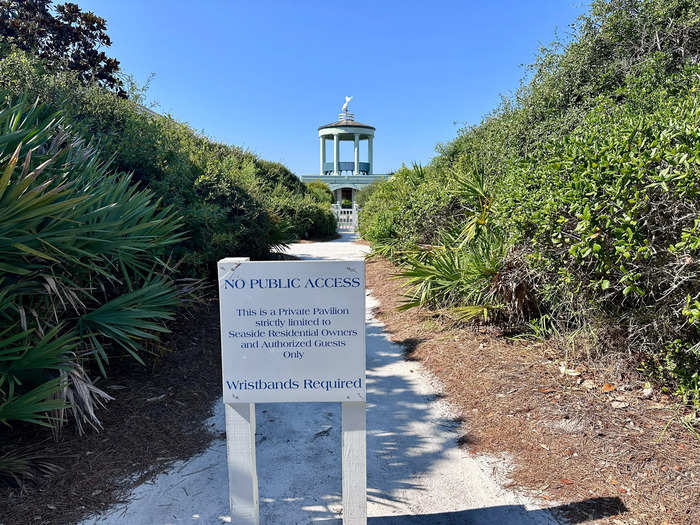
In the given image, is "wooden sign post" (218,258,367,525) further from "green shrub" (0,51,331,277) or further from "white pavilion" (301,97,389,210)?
"white pavilion" (301,97,389,210)

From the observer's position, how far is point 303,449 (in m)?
3.23

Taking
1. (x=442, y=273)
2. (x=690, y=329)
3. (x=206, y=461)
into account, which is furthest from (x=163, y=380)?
(x=690, y=329)

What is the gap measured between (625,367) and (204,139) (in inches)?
481

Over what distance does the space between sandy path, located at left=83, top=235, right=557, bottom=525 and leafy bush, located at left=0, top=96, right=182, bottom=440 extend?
0.91 m

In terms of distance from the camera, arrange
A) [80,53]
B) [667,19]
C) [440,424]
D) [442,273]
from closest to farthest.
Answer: [440,424]
[667,19]
[442,273]
[80,53]

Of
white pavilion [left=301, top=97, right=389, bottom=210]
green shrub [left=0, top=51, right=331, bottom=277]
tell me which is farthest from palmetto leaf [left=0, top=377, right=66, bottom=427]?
white pavilion [left=301, top=97, right=389, bottom=210]

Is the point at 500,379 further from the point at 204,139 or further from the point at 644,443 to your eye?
the point at 204,139

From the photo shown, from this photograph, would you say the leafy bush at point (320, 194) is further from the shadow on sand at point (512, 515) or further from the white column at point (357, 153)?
the shadow on sand at point (512, 515)

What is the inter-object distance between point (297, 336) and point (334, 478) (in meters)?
1.24

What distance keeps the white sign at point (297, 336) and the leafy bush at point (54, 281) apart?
135 centimetres

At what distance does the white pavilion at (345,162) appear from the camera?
1911 inches

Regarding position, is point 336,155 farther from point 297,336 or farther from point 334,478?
point 297,336

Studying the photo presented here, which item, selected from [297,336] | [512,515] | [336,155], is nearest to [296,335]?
[297,336]

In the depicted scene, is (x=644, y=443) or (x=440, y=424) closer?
(x=644, y=443)
